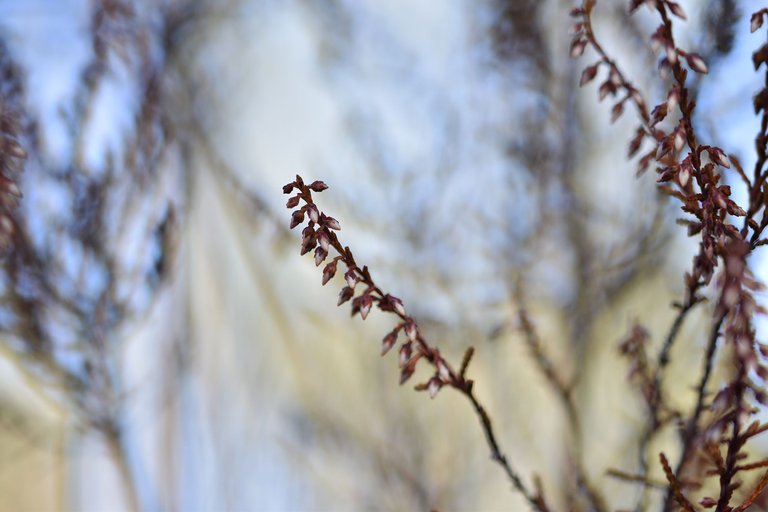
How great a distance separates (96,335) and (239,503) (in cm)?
71

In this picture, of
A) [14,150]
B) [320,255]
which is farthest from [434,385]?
[14,150]

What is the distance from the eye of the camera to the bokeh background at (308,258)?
4.72 feet

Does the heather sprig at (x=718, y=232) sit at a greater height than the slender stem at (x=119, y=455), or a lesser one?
lesser

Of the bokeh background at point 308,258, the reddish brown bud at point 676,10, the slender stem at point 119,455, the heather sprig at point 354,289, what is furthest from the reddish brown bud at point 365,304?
the slender stem at point 119,455

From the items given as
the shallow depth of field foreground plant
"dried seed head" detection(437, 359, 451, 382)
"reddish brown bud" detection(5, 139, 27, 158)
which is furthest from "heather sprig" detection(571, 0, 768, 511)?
"reddish brown bud" detection(5, 139, 27, 158)

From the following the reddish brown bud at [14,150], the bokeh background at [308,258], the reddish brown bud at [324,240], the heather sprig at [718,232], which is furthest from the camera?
the bokeh background at [308,258]

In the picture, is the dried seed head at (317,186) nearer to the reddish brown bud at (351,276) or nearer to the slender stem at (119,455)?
the reddish brown bud at (351,276)

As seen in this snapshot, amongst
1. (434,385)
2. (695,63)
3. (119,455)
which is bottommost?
(434,385)

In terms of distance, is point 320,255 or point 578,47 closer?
point 320,255

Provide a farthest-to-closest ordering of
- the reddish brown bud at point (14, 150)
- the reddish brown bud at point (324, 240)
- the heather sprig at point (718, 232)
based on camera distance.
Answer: the reddish brown bud at point (14, 150)
the reddish brown bud at point (324, 240)
the heather sprig at point (718, 232)

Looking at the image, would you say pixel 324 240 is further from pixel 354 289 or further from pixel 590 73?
pixel 590 73

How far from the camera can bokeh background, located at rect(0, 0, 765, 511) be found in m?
1.44

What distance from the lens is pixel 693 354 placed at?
1502 mm

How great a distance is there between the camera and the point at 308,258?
2092mm
